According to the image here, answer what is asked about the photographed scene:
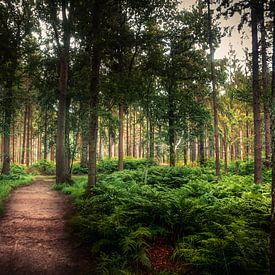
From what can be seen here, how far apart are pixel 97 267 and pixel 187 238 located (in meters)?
2.24

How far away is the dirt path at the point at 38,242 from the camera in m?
5.96

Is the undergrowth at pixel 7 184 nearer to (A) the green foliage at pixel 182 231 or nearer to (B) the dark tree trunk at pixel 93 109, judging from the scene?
(B) the dark tree trunk at pixel 93 109

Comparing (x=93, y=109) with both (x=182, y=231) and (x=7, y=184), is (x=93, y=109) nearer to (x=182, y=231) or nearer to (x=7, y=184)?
(x=182, y=231)

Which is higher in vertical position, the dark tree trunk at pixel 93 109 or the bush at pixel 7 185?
the dark tree trunk at pixel 93 109

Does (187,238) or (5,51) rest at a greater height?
(5,51)

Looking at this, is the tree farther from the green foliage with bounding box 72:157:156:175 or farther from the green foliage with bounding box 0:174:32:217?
the green foliage with bounding box 72:157:156:175

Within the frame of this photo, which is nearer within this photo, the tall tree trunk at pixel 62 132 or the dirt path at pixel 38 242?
the dirt path at pixel 38 242

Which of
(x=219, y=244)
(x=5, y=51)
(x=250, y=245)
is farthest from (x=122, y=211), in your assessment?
(x=5, y=51)

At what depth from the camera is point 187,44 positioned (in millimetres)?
21141

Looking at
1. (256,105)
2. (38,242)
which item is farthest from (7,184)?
(256,105)

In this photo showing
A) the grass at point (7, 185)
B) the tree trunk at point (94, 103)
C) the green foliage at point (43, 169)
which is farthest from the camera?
the green foliage at point (43, 169)

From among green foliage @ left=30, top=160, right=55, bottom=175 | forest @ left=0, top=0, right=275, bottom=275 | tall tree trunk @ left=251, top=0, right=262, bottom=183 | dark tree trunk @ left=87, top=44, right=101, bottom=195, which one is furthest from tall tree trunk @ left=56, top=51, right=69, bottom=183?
green foliage @ left=30, top=160, right=55, bottom=175

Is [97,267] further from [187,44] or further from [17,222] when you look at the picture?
[187,44]

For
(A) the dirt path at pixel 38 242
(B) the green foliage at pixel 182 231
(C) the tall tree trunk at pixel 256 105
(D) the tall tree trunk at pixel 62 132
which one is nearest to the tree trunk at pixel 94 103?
(A) the dirt path at pixel 38 242
